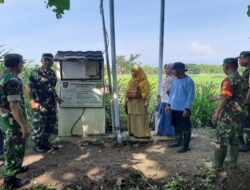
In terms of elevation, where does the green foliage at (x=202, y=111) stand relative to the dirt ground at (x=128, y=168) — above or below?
above

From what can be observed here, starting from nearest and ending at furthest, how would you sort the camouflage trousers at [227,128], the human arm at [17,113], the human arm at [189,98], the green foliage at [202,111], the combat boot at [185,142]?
the human arm at [17,113], the camouflage trousers at [227,128], the human arm at [189,98], the combat boot at [185,142], the green foliage at [202,111]

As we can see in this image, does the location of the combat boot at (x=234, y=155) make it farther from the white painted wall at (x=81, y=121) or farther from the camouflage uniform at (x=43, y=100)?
the camouflage uniform at (x=43, y=100)

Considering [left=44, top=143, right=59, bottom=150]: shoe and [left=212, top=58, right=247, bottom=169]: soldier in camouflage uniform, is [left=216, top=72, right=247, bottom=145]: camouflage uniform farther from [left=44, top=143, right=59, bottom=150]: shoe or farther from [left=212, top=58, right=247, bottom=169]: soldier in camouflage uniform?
[left=44, top=143, right=59, bottom=150]: shoe

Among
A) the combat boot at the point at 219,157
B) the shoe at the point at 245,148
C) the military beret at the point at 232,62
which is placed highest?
the military beret at the point at 232,62

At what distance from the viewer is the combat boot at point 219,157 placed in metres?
3.89

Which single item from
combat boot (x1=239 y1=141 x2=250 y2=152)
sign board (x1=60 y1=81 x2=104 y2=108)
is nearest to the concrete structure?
sign board (x1=60 y1=81 x2=104 y2=108)

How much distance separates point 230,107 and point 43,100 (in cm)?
326

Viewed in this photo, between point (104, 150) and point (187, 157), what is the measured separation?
64.6 inches

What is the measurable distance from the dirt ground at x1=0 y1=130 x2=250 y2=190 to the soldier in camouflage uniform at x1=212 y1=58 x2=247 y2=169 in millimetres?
561

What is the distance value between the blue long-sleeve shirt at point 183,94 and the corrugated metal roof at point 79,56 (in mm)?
1847

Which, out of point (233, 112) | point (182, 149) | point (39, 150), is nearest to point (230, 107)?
point (233, 112)

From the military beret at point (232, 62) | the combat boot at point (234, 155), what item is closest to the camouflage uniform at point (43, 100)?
the military beret at point (232, 62)

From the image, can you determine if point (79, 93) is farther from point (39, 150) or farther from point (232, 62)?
point (232, 62)

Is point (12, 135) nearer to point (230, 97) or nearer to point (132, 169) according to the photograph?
point (132, 169)
